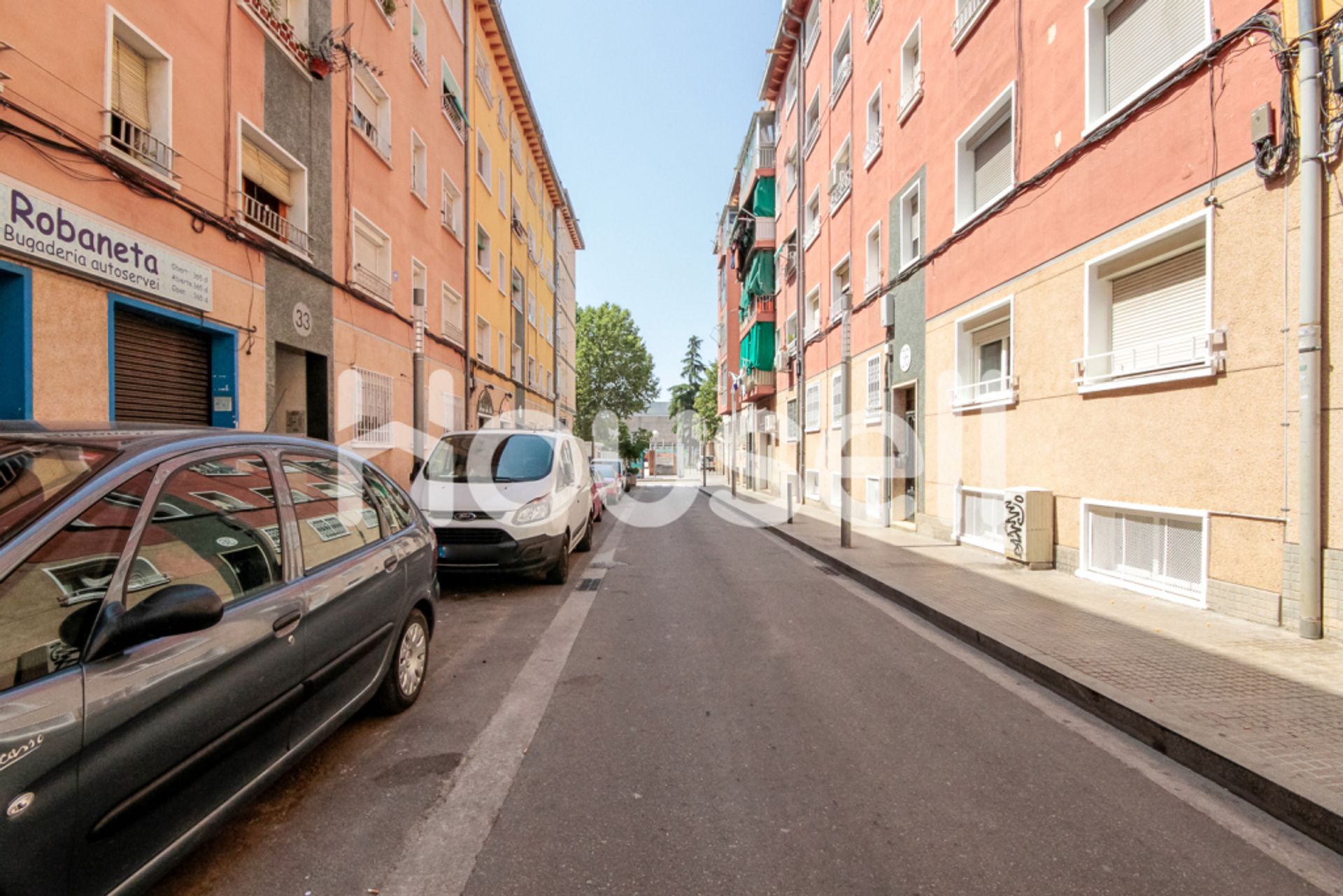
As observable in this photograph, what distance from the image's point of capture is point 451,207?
53.2ft

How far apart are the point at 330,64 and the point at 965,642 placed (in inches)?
445

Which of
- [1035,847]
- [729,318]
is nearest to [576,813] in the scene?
[1035,847]

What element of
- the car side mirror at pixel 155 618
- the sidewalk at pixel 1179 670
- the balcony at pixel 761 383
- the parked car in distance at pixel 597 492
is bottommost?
the sidewalk at pixel 1179 670

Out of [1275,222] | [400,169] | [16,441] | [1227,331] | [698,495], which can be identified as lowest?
[698,495]

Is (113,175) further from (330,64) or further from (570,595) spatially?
(570,595)

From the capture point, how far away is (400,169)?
41.2 feet

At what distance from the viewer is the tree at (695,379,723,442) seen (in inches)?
2672

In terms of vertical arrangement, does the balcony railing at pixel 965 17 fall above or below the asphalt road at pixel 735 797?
above

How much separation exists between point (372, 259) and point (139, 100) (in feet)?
17.3

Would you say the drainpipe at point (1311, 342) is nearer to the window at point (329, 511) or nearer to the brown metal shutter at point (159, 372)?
the window at point (329, 511)

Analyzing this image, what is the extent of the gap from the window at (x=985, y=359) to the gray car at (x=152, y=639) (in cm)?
844

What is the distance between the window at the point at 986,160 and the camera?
29.6ft

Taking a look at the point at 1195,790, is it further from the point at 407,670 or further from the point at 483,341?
the point at 483,341

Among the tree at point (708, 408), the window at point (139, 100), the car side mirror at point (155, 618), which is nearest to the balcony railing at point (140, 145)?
the window at point (139, 100)
